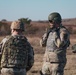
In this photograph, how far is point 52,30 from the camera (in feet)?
30.5

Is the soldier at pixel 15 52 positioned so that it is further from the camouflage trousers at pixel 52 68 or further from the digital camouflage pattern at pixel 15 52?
the camouflage trousers at pixel 52 68

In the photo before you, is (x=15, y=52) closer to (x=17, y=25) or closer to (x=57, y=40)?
(x=17, y=25)

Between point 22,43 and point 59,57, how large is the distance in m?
1.84

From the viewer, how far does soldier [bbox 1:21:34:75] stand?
24.7 feet

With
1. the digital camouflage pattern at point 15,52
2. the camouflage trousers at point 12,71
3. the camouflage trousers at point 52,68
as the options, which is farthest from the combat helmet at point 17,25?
the camouflage trousers at point 52,68

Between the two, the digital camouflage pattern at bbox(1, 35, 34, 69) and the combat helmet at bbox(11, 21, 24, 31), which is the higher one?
the combat helmet at bbox(11, 21, 24, 31)

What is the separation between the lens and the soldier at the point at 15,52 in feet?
24.7

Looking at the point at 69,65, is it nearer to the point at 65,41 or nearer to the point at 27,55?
the point at 65,41

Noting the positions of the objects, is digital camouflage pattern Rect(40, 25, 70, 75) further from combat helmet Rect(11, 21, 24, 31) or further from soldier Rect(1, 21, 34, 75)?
combat helmet Rect(11, 21, 24, 31)

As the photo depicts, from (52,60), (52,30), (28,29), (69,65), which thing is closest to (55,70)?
(52,60)

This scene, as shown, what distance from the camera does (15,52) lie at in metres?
7.57

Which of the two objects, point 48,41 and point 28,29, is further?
point 28,29

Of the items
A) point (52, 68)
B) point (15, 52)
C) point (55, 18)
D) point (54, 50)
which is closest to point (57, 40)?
point (54, 50)

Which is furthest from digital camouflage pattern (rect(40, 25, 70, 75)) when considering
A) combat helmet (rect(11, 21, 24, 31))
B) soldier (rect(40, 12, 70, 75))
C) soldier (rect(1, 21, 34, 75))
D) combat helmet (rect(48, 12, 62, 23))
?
combat helmet (rect(11, 21, 24, 31))
